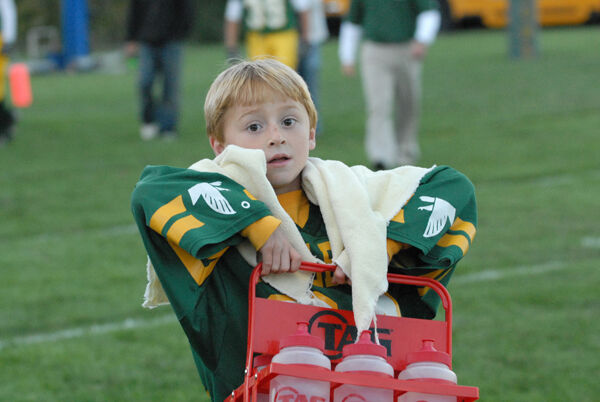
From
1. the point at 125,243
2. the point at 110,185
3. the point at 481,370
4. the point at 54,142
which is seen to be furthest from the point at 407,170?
the point at 54,142

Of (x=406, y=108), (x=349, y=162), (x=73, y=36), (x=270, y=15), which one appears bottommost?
(x=73, y=36)

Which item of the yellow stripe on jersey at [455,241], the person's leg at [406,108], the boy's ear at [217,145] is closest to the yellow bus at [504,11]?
the person's leg at [406,108]

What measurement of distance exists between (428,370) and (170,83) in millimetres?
9863

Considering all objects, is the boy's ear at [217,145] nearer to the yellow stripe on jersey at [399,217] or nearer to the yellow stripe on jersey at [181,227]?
the yellow stripe on jersey at [181,227]

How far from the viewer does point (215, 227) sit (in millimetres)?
2357

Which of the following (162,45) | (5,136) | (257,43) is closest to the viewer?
(257,43)

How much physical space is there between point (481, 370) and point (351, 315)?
2.04m

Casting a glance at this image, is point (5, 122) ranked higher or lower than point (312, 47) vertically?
lower

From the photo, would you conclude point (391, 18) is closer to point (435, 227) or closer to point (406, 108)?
point (406, 108)

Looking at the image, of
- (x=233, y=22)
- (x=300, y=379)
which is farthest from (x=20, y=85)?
(x=300, y=379)

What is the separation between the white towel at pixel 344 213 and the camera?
2.38 m

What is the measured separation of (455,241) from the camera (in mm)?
2527

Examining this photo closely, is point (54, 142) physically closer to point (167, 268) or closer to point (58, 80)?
point (167, 268)

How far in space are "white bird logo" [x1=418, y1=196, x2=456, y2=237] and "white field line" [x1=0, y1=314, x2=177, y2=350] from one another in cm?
285
